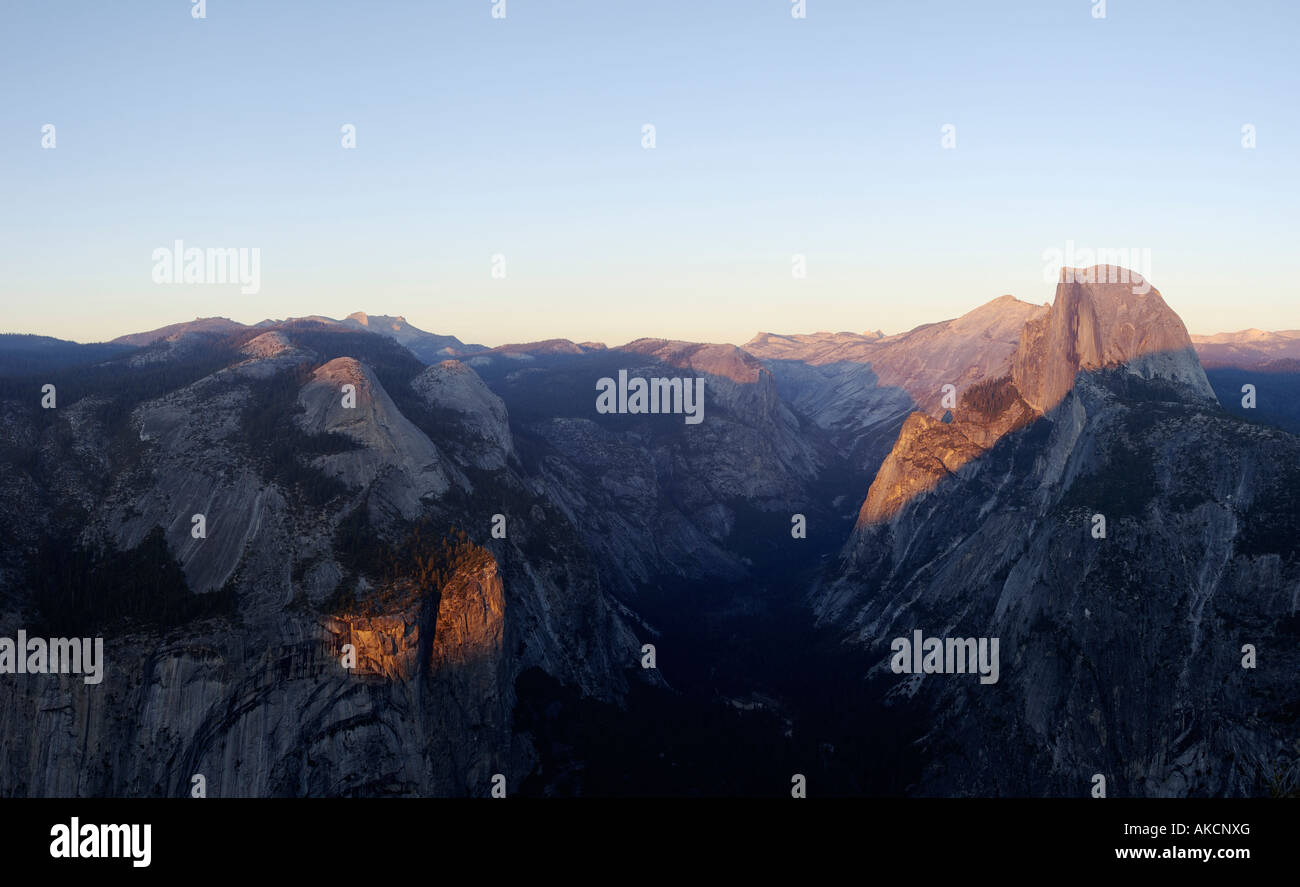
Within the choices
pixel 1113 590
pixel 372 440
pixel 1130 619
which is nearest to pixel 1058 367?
pixel 1113 590

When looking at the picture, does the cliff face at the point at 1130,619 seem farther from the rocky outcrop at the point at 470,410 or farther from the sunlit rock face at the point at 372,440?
the rocky outcrop at the point at 470,410

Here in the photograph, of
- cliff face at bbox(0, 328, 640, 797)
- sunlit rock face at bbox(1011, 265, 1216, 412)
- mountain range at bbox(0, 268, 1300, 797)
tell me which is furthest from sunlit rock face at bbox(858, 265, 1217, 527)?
cliff face at bbox(0, 328, 640, 797)

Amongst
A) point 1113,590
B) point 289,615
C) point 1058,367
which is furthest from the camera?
point 1058,367

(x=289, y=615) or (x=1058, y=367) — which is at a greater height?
(x=1058, y=367)

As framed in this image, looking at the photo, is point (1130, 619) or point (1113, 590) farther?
point (1113, 590)

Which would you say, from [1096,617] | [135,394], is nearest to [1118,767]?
[1096,617]

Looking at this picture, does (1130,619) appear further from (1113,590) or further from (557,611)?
(557,611)

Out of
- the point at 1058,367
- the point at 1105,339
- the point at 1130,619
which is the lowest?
the point at 1130,619

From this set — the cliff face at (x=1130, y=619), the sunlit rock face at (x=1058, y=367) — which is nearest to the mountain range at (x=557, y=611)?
the cliff face at (x=1130, y=619)

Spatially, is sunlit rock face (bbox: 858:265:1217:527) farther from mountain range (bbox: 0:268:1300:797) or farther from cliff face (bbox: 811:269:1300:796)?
mountain range (bbox: 0:268:1300:797)
